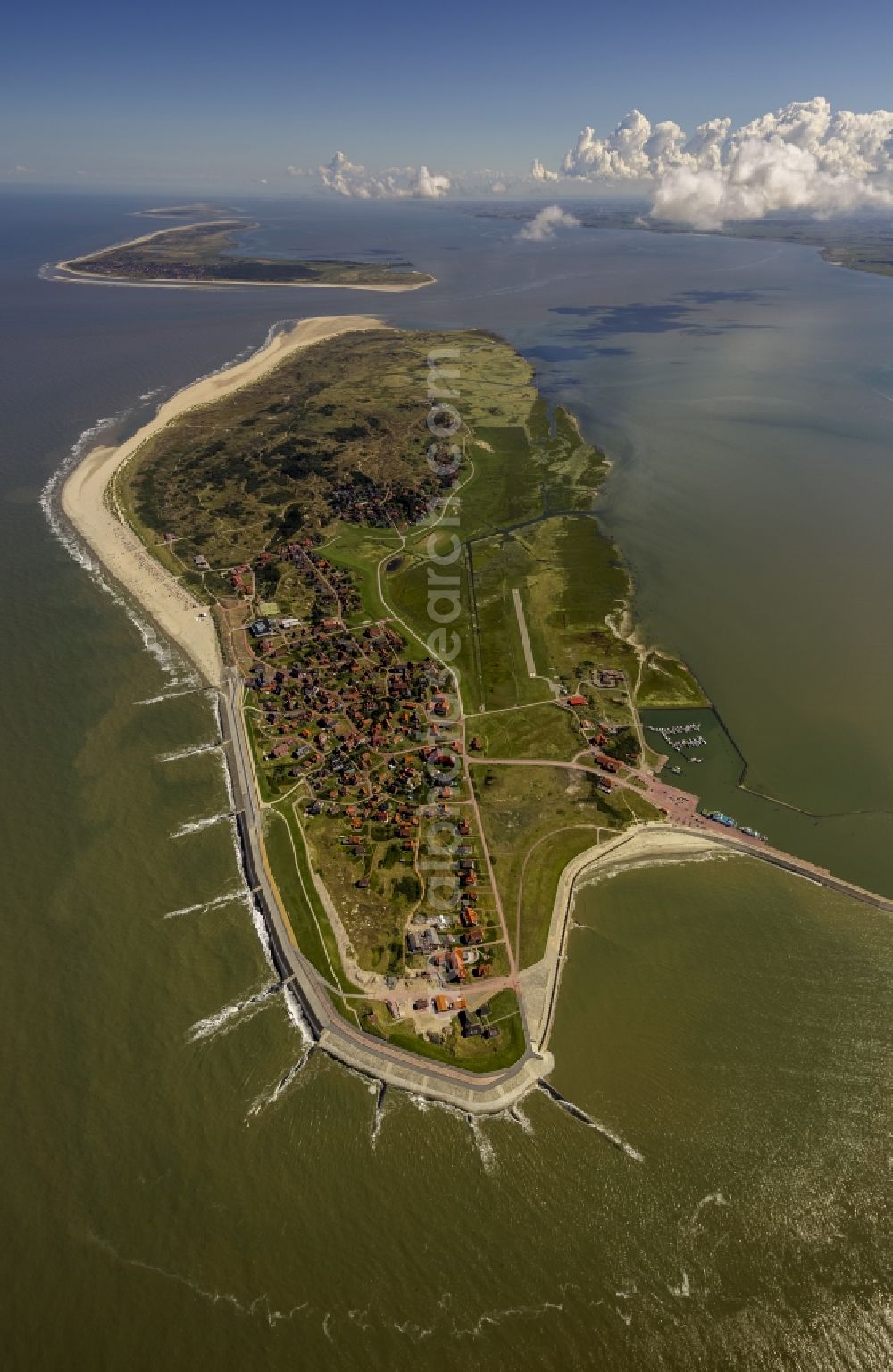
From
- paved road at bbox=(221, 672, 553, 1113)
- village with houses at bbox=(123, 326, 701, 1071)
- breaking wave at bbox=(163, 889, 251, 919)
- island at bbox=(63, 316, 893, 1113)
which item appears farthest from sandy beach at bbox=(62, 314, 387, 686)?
paved road at bbox=(221, 672, 553, 1113)

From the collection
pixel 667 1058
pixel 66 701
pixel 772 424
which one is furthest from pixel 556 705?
pixel 772 424

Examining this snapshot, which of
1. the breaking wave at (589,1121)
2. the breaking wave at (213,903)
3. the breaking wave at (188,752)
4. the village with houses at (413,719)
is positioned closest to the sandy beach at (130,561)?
the village with houses at (413,719)

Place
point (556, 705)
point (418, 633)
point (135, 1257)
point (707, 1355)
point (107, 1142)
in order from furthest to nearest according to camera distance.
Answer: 1. point (418, 633)
2. point (556, 705)
3. point (107, 1142)
4. point (135, 1257)
5. point (707, 1355)

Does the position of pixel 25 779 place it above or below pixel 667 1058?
above

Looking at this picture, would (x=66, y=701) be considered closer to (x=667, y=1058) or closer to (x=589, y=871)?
(x=589, y=871)

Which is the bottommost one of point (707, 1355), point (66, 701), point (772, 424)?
point (707, 1355)

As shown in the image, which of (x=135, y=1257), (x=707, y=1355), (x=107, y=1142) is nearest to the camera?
(x=707, y=1355)

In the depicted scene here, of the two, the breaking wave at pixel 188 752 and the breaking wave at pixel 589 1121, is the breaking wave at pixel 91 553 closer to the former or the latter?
the breaking wave at pixel 188 752

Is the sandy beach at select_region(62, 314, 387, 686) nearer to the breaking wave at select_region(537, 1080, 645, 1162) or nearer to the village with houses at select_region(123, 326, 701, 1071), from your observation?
the village with houses at select_region(123, 326, 701, 1071)
